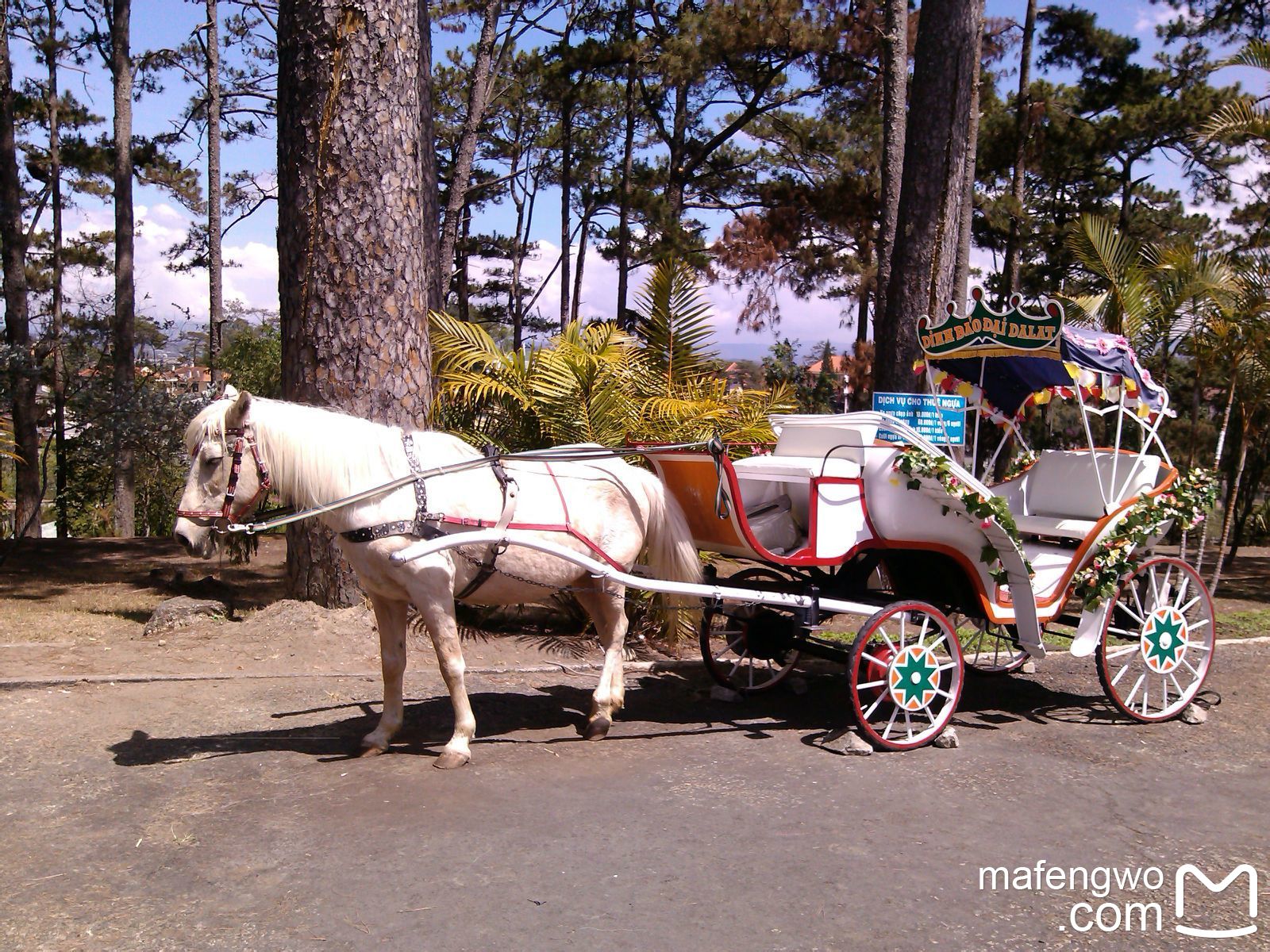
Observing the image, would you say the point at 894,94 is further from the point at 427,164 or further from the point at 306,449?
the point at 306,449

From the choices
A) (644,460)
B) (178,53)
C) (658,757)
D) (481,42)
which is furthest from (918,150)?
(178,53)

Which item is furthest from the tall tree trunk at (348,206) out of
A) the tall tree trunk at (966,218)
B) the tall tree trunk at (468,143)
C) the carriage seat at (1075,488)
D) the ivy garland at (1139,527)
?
the tall tree trunk at (468,143)

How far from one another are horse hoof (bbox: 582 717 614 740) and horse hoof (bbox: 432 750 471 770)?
858 millimetres

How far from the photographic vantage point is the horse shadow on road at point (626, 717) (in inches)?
216

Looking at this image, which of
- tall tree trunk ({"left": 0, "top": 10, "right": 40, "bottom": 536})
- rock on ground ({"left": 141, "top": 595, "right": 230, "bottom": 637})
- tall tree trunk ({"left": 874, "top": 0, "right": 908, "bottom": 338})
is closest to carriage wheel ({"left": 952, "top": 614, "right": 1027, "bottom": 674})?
tall tree trunk ({"left": 874, "top": 0, "right": 908, "bottom": 338})

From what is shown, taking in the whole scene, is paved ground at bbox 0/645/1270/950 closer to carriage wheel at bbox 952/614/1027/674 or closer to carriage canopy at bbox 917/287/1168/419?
carriage wheel at bbox 952/614/1027/674

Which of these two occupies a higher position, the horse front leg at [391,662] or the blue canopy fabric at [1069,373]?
the blue canopy fabric at [1069,373]

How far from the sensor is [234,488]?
4828mm

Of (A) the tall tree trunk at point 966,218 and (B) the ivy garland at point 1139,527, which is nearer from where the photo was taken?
(B) the ivy garland at point 1139,527

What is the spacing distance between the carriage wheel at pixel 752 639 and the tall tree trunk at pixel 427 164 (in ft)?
11.0

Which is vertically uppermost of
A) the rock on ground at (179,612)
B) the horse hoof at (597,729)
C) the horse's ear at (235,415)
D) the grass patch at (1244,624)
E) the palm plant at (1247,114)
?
the palm plant at (1247,114)

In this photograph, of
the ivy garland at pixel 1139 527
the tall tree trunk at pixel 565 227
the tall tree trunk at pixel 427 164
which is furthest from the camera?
the tall tree trunk at pixel 565 227

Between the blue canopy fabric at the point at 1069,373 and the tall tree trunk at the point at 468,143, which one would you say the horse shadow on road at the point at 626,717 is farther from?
the tall tree trunk at the point at 468,143

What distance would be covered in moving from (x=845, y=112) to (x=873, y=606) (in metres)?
17.2
